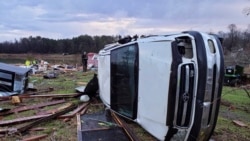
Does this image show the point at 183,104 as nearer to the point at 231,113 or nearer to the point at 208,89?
the point at 208,89

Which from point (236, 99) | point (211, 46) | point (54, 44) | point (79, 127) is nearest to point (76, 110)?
point (79, 127)

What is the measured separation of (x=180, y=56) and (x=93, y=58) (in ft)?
71.7

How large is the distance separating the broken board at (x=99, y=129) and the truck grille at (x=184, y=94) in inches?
55.0

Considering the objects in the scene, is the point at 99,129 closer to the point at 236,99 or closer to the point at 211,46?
the point at 211,46

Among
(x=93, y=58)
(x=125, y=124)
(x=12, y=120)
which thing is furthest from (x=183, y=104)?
(x=93, y=58)

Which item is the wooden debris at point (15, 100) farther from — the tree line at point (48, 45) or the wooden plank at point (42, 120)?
the tree line at point (48, 45)

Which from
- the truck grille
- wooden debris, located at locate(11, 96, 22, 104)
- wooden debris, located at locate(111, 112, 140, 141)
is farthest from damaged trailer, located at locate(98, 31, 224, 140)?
wooden debris, located at locate(11, 96, 22, 104)

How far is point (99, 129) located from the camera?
16.1 ft

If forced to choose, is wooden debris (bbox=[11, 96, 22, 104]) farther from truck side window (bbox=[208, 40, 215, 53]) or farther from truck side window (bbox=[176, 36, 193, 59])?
truck side window (bbox=[208, 40, 215, 53])

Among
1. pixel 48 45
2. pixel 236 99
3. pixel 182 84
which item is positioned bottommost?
pixel 236 99

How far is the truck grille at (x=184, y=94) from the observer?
320cm

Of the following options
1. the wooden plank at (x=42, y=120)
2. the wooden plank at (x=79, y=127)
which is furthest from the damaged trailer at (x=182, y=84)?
the wooden plank at (x=42, y=120)

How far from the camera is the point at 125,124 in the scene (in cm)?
506

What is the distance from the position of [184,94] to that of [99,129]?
2146mm
